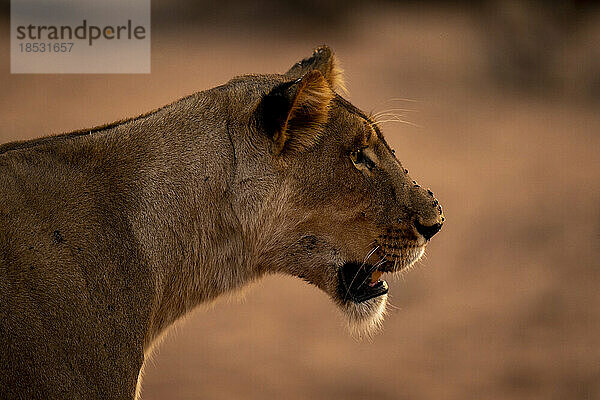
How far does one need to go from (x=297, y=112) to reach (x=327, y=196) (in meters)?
0.42

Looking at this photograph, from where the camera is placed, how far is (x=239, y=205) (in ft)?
12.7

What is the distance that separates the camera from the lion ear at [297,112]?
3787 millimetres

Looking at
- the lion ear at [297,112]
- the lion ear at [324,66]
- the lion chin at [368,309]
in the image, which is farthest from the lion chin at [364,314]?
the lion ear at [324,66]

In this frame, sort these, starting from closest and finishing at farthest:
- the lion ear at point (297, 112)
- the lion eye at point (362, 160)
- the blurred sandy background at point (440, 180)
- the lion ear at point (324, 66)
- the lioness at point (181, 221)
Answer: the lioness at point (181, 221) < the lion ear at point (297, 112) < the lion eye at point (362, 160) < the lion ear at point (324, 66) < the blurred sandy background at point (440, 180)

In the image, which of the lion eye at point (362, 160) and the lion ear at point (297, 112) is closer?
the lion ear at point (297, 112)

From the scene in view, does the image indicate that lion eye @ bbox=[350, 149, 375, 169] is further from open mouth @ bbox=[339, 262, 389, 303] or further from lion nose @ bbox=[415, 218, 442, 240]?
open mouth @ bbox=[339, 262, 389, 303]

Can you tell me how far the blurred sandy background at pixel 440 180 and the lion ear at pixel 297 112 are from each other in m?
2.96

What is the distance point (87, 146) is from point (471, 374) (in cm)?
653

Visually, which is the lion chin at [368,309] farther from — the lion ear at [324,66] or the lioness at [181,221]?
the lion ear at [324,66]

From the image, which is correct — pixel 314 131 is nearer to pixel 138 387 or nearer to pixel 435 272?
pixel 138 387

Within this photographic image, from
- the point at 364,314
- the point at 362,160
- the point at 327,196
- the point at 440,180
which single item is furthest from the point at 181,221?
the point at 440,180

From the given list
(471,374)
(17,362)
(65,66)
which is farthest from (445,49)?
(17,362)

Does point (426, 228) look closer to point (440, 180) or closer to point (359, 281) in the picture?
point (359, 281)

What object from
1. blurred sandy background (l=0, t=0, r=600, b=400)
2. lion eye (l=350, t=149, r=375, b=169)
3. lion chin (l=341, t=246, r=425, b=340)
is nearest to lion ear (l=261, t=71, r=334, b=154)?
lion eye (l=350, t=149, r=375, b=169)
